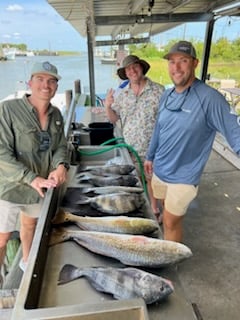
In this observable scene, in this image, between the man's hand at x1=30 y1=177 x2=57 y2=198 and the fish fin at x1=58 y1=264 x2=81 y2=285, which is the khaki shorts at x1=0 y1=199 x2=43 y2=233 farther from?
the fish fin at x1=58 y1=264 x2=81 y2=285

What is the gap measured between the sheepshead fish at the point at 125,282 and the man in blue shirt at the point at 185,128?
1.00m

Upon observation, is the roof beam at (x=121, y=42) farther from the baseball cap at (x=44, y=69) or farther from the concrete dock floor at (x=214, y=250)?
the baseball cap at (x=44, y=69)

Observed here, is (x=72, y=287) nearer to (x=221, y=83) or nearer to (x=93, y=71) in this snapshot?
(x=93, y=71)

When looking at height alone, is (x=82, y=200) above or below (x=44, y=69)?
below

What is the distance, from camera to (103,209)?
1.32 metres

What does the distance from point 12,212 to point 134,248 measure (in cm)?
117

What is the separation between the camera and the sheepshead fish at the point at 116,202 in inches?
51.7

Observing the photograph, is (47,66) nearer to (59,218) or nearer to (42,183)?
(42,183)

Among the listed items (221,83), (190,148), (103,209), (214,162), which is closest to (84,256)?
(103,209)

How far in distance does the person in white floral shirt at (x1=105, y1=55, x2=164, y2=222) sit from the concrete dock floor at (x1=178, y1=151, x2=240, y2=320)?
2.97 feet

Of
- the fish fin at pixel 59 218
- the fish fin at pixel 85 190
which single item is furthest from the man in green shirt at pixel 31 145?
the fish fin at pixel 59 218

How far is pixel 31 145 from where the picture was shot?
1.70 metres

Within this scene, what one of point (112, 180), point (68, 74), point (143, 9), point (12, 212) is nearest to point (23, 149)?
point (12, 212)

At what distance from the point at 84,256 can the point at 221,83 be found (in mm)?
5329
